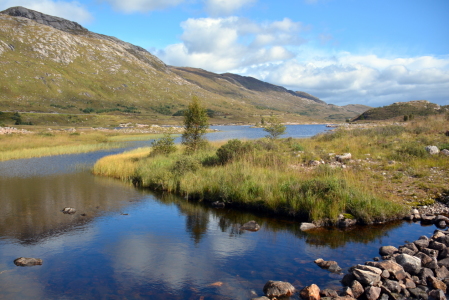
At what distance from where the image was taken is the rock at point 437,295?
23.3ft

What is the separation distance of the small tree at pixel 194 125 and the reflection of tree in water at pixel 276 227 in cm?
1389

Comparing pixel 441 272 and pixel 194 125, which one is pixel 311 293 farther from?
pixel 194 125

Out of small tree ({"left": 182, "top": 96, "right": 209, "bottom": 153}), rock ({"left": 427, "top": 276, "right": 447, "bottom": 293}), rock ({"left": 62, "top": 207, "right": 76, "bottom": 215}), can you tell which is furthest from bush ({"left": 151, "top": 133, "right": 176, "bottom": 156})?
rock ({"left": 427, "top": 276, "right": 447, "bottom": 293})

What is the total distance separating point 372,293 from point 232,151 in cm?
1570

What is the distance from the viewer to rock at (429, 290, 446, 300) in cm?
709

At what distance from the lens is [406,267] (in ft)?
27.0

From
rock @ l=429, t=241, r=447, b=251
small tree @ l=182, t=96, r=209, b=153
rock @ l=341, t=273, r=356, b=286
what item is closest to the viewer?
rock @ l=341, t=273, r=356, b=286

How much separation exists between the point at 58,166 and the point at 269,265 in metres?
26.5

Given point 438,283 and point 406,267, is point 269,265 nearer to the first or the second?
point 406,267

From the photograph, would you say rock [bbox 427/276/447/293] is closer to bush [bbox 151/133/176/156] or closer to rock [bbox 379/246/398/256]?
rock [bbox 379/246/398/256]

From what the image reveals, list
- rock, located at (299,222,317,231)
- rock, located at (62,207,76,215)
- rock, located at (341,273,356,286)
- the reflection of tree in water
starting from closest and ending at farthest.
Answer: rock, located at (341,273,356,286) < the reflection of tree in water < rock, located at (299,222,317,231) < rock, located at (62,207,76,215)

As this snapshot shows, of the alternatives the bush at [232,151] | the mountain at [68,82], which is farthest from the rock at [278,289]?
the mountain at [68,82]

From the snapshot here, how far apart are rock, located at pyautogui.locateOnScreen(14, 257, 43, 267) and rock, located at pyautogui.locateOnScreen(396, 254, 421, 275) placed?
10.6 metres

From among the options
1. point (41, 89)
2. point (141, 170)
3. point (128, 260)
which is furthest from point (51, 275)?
point (41, 89)
